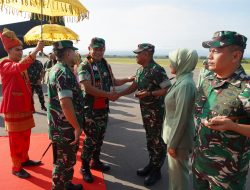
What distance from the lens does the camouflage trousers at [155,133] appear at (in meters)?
4.14

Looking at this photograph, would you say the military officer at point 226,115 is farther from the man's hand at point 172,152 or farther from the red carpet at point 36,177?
the red carpet at point 36,177

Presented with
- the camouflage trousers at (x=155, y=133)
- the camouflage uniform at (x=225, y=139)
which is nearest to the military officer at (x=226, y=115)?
the camouflage uniform at (x=225, y=139)

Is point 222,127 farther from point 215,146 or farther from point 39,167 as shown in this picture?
point 39,167

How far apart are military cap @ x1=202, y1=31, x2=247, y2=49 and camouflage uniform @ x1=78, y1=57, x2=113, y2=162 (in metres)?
2.21

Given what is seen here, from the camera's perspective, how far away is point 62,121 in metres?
3.26

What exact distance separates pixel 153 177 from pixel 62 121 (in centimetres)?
182

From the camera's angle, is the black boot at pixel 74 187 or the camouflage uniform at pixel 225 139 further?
the black boot at pixel 74 187

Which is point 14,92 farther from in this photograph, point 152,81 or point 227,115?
point 227,115

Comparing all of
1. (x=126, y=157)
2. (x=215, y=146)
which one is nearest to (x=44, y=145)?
(x=126, y=157)

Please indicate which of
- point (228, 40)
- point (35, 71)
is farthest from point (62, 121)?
point (35, 71)

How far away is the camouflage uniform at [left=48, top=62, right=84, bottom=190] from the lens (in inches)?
123

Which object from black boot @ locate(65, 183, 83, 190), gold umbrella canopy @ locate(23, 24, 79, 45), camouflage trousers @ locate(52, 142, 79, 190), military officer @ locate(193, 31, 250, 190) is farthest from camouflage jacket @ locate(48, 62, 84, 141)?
gold umbrella canopy @ locate(23, 24, 79, 45)

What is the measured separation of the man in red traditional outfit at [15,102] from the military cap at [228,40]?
9.39 ft

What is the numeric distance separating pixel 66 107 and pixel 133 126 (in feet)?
14.9
